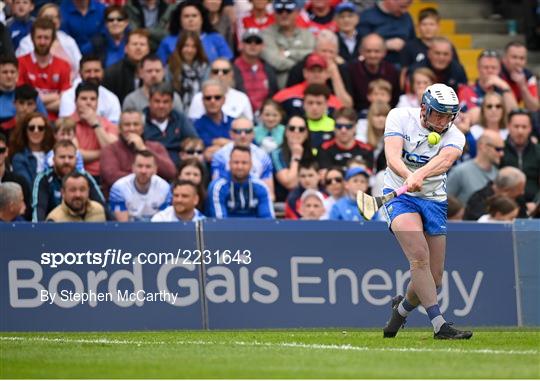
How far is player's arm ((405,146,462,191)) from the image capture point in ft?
39.7

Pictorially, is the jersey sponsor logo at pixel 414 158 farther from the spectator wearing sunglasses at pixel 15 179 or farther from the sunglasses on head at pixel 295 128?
the sunglasses on head at pixel 295 128

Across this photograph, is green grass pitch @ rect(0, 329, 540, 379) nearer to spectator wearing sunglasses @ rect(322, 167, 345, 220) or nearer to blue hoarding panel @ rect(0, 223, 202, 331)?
blue hoarding panel @ rect(0, 223, 202, 331)

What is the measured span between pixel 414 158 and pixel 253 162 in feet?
19.7

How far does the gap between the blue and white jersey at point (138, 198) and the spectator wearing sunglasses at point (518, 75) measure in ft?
22.2

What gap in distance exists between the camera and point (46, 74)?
18984 millimetres

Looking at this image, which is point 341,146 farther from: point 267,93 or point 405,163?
point 405,163

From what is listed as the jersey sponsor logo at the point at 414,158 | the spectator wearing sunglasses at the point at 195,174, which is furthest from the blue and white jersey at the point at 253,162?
the jersey sponsor logo at the point at 414,158

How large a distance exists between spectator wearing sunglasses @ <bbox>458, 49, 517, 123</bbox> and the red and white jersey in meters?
5.75

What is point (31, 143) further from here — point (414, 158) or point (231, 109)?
point (414, 158)

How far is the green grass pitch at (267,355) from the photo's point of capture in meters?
10.1

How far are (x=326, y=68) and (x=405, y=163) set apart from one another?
7707mm

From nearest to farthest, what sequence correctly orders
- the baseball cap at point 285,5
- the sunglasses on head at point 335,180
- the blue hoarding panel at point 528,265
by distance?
1. the blue hoarding panel at point 528,265
2. the sunglasses on head at point 335,180
3. the baseball cap at point 285,5

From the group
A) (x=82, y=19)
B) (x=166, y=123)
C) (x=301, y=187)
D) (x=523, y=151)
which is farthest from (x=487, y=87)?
(x=82, y=19)

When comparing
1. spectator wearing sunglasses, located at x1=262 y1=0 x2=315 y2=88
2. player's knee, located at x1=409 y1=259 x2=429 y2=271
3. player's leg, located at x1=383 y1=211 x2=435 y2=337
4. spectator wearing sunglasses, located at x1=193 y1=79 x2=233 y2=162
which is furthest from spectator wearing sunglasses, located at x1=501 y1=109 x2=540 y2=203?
player's knee, located at x1=409 y1=259 x2=429 y2=271
